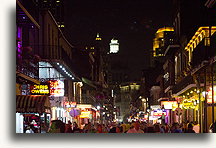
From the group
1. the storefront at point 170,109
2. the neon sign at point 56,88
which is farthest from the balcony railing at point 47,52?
the storefront at point 170,109

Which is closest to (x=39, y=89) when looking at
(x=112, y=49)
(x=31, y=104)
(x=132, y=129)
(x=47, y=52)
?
(x=31, y=104)

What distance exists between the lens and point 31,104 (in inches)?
554

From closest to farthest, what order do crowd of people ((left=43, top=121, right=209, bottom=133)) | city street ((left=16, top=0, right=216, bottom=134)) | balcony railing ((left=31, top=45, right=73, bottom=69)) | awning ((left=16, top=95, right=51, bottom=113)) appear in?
city street ((left=16, top=0, right=216, bottom=134)) → crowd of people ((left=43, top=121, right=209, bottom=133)) → awning ((left=16, top=95, right=51, bottom=113)) → balcony railing ((left=31, top=45, right=73, bottom=69))

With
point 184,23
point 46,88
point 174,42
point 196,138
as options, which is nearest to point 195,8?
point 184,23

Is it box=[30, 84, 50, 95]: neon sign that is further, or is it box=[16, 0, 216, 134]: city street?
box=[30, 84, 50, 95]: neon sign

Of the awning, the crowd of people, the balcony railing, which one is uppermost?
the balcony railing

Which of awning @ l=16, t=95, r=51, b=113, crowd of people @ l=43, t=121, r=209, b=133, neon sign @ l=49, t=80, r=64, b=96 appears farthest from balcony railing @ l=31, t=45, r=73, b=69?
crowd of people @ l=43, t=121, r=209, b=133

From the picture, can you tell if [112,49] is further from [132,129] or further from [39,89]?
[39,89]

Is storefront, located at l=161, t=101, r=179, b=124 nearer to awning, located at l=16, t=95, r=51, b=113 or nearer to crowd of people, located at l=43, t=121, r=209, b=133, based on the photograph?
awning, located at l=16, t=95, r=51, b=113

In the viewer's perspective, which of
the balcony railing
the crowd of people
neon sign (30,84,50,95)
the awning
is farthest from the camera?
the balcony railing

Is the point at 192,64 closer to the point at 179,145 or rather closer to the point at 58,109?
the point at 58,109

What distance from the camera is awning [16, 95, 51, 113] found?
13258mm

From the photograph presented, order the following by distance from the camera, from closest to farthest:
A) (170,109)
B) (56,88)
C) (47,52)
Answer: (56,88) → (47,52) → (170,109)

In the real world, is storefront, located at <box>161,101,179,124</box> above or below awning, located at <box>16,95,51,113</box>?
below
